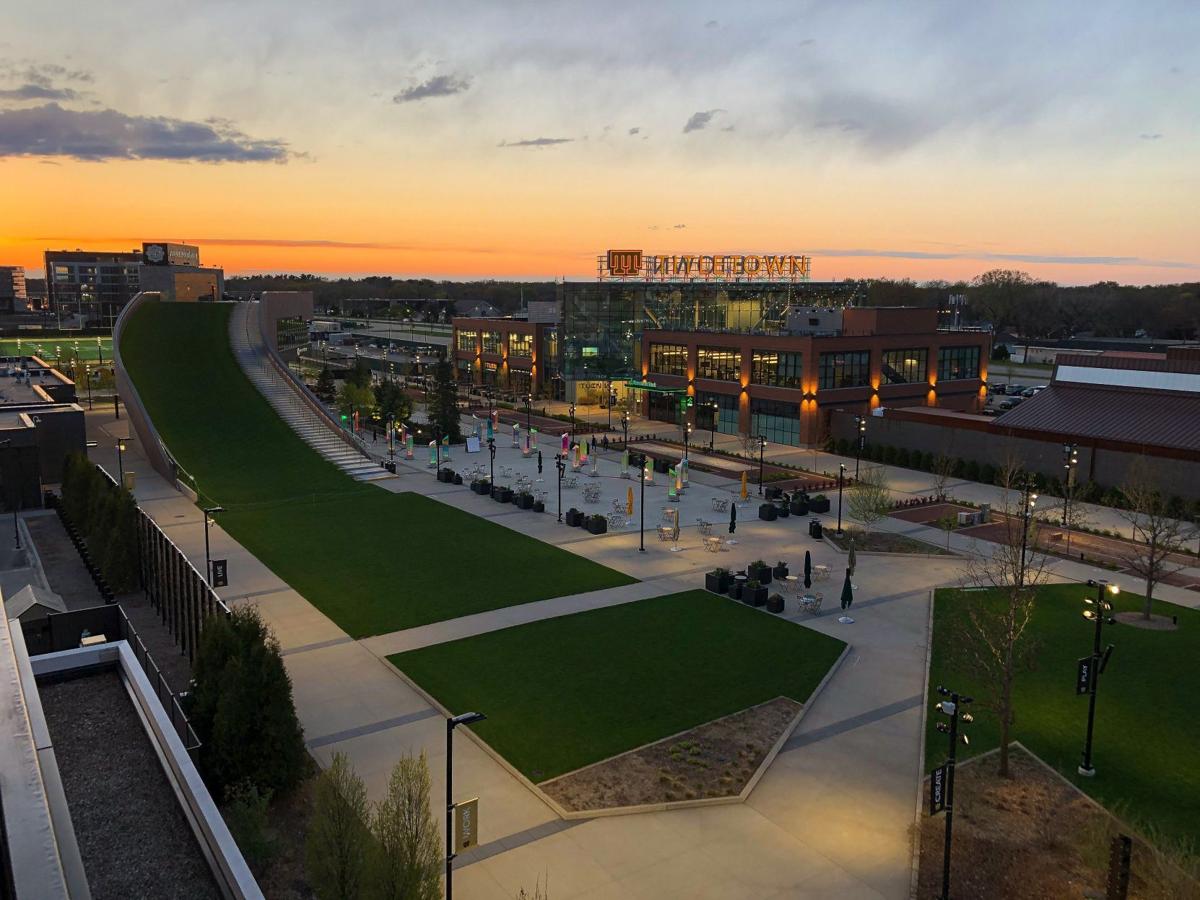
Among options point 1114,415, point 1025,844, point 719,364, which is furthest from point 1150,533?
point 719,364

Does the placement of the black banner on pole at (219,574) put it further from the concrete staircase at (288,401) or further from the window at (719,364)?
the window at (719,364)

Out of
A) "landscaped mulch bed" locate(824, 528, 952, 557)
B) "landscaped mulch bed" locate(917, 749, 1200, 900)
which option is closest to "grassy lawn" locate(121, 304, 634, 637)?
"landscaped mulch bed" locate(824, 528, 952, 557)

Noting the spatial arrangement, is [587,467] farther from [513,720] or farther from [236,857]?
[236,857]

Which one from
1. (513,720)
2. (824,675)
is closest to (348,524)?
(513,720)

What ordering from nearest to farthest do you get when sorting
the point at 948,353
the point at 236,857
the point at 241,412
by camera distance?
the point at 236,857, the point at 241,412, the point at 948,353

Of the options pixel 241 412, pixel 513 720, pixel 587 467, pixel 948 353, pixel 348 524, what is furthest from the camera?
pixel 948 353

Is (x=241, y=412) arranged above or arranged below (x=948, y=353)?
below

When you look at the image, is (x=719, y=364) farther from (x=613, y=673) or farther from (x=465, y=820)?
(x=465, y=820)

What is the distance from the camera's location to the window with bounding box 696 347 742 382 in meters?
77.2

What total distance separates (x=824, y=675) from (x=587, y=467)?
36398 mm

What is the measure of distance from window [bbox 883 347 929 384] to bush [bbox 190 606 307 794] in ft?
210

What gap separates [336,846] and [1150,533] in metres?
38.7

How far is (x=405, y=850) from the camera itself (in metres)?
12.5

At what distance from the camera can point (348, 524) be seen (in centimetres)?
4528
